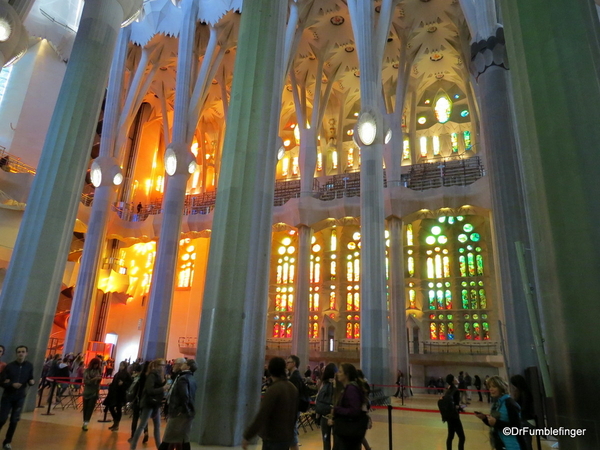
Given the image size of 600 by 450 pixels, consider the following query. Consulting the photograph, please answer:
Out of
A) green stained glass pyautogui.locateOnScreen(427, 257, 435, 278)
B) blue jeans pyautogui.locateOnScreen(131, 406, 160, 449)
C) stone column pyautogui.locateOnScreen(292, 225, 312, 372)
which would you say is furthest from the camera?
green stained glass pyautogui.locateOnScreen(427, 257, 435, 278)

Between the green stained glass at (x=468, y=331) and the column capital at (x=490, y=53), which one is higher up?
the column capital at (x=490, y=53)

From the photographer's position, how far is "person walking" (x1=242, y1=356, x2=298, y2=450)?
9.95 feet

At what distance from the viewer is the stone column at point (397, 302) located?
62.8 ft

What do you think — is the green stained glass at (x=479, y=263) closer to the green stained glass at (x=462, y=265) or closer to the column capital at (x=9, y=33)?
the green stained glass at (x=462, y=265)

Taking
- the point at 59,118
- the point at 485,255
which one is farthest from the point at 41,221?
the point at 485,255

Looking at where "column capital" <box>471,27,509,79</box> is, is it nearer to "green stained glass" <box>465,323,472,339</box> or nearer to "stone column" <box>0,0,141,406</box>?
"stone column" <box>0,0,141,406</box>

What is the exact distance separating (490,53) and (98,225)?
55.4ft

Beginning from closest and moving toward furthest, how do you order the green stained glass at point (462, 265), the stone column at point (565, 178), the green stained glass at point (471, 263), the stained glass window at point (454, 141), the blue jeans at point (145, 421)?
the stone column at point (565, 178)
the blue jeans at point (145, 421)
the green stained glass at point (471, 263)
the green stained glass at point (462, 265)
the stained glass window at point (454, 141)

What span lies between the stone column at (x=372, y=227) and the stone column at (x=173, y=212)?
25.8 ft

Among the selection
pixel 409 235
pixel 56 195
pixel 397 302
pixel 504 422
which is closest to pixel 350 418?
pixel 504 422

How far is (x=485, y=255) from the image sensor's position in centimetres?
2369

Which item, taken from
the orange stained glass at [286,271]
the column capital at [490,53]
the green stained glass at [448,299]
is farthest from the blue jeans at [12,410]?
the orange stained glass at [286,271]

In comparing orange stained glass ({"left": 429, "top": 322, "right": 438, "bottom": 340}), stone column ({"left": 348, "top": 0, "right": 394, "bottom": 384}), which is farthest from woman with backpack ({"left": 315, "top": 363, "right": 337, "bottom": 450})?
orange stained glass ({"left": 429, "top": 322, "right": 438, "bottom": 340})

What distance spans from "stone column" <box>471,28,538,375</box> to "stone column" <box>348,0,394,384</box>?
4661 millimetres
